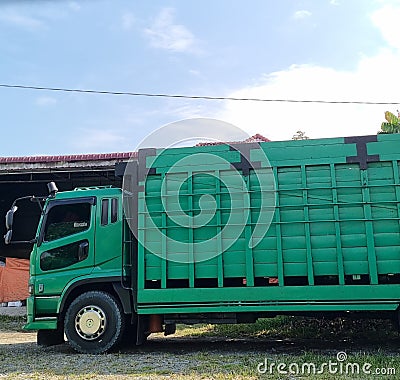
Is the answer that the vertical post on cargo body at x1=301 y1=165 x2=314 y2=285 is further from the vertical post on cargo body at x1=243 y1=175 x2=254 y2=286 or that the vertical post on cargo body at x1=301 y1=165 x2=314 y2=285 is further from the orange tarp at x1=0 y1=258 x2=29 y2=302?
the orange tarp at x1=0 y1=258 x2=29 y2=302

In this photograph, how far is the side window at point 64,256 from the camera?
6.82 meters

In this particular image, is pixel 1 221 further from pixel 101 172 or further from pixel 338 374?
pixel 338 374

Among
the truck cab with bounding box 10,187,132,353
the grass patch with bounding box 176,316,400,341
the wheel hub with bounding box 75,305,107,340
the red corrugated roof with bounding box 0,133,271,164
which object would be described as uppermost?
the red corrugated roof with bounding box 0,133,271,164


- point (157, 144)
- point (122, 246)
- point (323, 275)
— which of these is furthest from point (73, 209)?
point (323, 275)

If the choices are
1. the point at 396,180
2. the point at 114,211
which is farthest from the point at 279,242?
the point at 114,211

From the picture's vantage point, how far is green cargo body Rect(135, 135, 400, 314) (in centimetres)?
597

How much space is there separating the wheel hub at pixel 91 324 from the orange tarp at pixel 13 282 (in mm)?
9170

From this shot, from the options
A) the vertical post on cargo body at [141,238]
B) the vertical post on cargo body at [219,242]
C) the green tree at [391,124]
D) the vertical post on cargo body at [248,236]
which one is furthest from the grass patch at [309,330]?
the green tree at [391,124]

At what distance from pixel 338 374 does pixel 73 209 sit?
426cm

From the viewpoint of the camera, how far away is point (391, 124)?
35.2ft

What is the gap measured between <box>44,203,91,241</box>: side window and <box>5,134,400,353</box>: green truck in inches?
1.3

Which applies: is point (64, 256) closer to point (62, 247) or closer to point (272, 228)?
point (62, 247)

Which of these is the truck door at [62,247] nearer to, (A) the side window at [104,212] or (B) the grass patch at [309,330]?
(A) the side window at [104,212]

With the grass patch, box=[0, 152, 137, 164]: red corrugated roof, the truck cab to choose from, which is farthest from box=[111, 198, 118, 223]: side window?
box=[0, 152, 137, 164]: red corrugated roof
